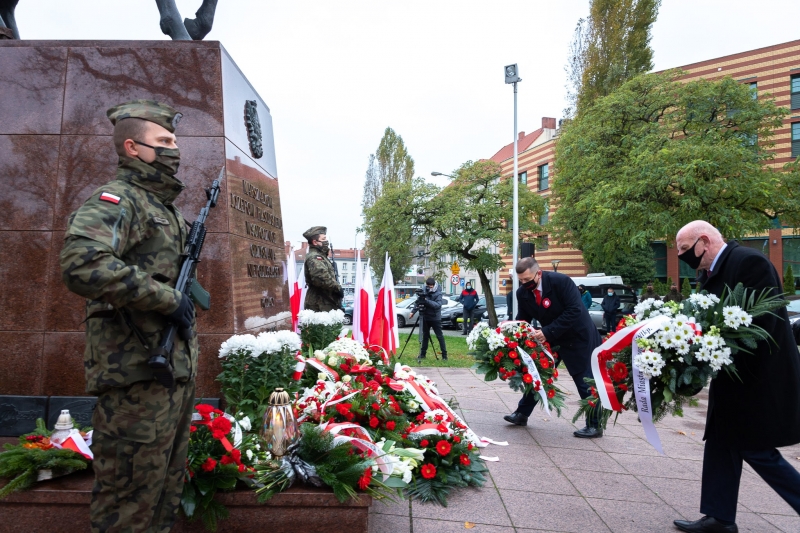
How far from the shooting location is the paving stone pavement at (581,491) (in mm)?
3844

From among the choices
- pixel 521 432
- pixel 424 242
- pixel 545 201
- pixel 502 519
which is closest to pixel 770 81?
pixel 545 201

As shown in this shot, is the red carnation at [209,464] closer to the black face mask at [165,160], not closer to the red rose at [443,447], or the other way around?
the black face mask at [165,160]

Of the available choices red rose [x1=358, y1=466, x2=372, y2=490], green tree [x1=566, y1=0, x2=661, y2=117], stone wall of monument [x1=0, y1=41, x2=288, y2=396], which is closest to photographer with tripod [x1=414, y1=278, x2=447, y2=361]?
stone wall of monument [x1=0, y1=41, x2=288, y2=396]

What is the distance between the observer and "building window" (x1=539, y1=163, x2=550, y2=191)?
44.5 metres

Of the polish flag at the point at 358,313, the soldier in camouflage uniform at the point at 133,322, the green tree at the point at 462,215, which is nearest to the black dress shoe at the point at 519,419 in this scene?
the polish flag at the point at 358,313

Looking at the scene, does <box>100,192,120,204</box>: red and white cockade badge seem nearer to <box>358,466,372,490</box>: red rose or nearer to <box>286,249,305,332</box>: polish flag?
<box>358,466,372,490</box>: red rose

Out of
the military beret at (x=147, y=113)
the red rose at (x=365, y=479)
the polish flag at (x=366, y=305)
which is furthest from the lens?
the polish flag at (x=366, y=305)

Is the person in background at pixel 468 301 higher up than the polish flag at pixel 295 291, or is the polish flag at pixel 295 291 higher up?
the polish flag at pixel 295 291

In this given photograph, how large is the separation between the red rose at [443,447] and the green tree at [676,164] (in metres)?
18.0

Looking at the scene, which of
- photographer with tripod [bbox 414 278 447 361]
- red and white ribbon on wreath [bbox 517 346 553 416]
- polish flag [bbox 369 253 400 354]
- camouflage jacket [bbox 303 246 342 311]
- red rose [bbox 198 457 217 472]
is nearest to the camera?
red rose [bbox 198 457 217 472]

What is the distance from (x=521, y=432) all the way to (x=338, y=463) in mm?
3385

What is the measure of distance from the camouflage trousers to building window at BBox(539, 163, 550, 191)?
4374 centimetres

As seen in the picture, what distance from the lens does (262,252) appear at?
207 inches

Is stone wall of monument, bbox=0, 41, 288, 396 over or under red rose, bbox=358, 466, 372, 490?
over
